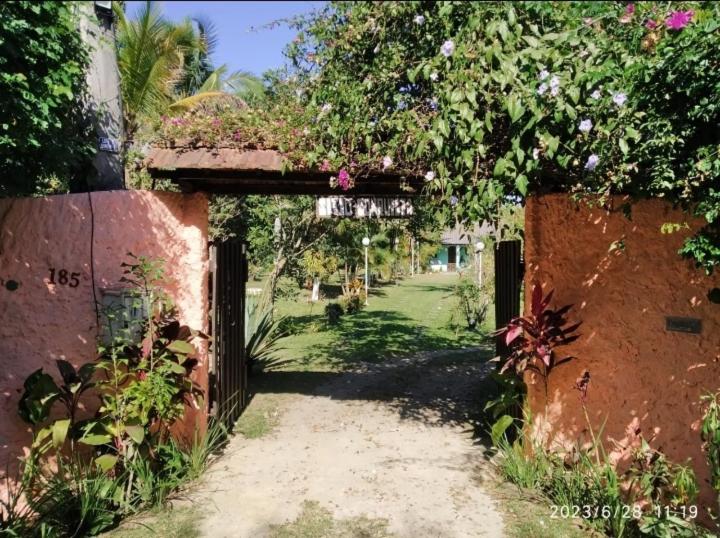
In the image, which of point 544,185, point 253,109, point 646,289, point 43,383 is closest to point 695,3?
point 544,185

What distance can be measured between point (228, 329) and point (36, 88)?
2.71 metres

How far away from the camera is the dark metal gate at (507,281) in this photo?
16.0 feet

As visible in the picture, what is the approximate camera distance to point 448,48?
3369 millimetres

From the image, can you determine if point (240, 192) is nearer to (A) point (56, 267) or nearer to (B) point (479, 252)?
(A) point (56, 267)

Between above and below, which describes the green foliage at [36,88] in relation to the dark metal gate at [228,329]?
above

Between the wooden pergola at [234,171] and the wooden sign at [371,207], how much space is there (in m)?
1.17

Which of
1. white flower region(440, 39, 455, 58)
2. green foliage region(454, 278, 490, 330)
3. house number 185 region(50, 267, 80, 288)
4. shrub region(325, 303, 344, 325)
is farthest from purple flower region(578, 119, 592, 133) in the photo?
shrub region(325, 303, 344, 325)

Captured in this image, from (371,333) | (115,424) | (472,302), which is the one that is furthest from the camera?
(472,302)

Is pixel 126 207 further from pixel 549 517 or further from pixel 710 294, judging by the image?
pixel 710 294

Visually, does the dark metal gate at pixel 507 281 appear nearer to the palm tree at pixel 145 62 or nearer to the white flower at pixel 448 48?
the white flower at pixel 448 48

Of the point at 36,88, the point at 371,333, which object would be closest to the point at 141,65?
the point at 36,88

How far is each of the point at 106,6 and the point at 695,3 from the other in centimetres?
424
